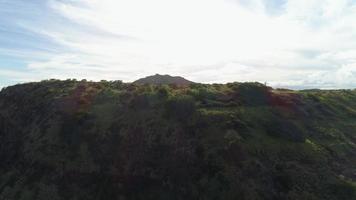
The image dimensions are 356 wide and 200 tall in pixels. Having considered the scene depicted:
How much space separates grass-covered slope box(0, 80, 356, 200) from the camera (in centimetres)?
2739

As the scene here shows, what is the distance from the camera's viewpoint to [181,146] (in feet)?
102

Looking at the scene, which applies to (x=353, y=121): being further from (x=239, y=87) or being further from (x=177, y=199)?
(x=177, y=199)

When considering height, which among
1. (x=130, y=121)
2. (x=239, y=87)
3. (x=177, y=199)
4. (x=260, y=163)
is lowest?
(x=177, y=199)

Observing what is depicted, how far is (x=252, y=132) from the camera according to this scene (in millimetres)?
32000

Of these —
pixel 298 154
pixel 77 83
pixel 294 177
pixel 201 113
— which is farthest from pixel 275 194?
pixel 77 83

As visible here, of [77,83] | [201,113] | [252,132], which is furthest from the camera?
[77,83]

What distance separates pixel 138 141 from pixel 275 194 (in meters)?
12.4

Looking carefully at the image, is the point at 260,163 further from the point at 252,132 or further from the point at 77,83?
the point at 77,83

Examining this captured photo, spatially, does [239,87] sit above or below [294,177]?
above

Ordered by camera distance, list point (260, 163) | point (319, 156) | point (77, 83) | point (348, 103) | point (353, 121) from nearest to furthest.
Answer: point (260, 163) → point (319, 156) → point (353, 121) → point (348, 103) → point (77, 83)

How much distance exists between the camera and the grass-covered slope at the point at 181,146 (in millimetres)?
27391

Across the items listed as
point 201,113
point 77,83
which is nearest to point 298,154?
point 201,113

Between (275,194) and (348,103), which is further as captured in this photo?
(348,103)

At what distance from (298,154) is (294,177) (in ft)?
10.7
